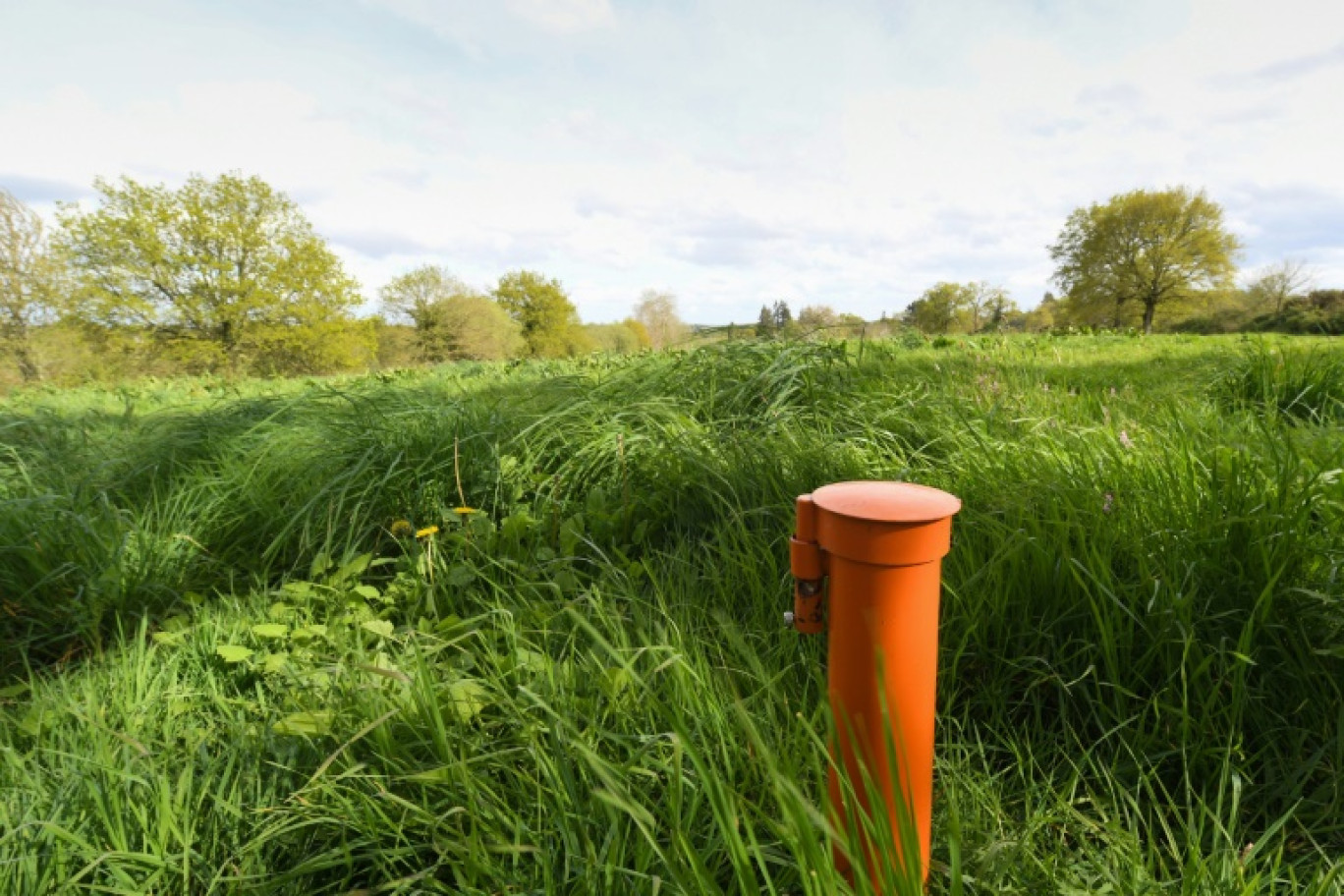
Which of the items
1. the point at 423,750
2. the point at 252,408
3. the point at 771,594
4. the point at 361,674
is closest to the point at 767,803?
the point at 771,594

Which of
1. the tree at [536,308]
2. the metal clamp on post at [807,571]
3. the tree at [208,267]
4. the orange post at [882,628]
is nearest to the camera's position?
the orange post at [882,628]

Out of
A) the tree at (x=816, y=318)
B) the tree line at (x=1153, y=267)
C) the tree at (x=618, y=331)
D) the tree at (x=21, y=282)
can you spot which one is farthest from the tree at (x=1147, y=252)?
the tree at (x=21, y=282)

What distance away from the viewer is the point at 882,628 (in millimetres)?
947

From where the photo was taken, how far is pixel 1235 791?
1.11 meters

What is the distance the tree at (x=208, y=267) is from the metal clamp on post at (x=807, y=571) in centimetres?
2657

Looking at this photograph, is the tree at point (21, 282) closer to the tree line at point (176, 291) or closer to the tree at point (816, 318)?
the tree line at point (176, 291)

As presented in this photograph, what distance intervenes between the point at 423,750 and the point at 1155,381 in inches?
209

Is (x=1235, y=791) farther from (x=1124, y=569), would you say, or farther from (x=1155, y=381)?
(x=1155, y=381)

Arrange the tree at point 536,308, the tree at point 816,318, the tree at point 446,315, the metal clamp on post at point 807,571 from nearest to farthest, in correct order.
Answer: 1. the metal clamp on post at point 807,571
2. the tree at point 816,318
3. the tree at point 446,315
4. the tree at point 536,308

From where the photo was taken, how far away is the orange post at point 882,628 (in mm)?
910

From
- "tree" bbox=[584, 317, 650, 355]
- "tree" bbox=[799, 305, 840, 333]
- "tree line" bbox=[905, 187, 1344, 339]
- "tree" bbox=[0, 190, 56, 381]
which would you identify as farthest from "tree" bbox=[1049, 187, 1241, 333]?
"tree" bbox=[0, 190, 56, 381]

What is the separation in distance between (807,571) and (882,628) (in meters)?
0.17

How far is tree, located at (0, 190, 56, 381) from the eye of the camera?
65.9ft

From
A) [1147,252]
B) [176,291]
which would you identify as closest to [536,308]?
[176,291]
